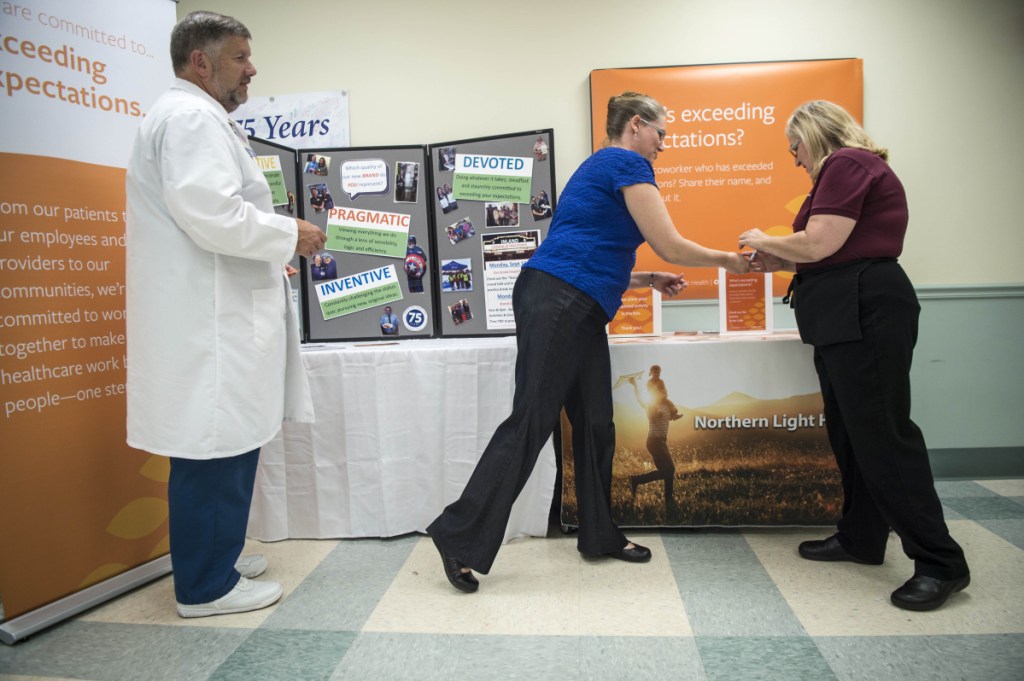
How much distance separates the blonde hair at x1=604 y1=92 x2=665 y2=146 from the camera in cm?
185

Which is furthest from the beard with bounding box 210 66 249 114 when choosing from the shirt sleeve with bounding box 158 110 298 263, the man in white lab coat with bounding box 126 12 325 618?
the shirt sleeve with bounding box 158 110 298 263

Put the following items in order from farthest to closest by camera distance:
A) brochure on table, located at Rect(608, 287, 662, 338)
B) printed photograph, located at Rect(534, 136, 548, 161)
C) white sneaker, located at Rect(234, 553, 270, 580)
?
1. brochure on table, located at Rect(608, 287, 662, 338)
2. printed photograph, located at Rect(534, 136, 548, 161)
3. white sneaker, located at Rect(234, 553, 270, 580)

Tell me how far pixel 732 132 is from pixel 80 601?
307 cm

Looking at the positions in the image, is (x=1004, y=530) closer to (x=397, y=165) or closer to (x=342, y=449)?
(x=342, y=449)

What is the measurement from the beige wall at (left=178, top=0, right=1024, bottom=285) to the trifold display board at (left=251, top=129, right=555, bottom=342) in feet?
1.84

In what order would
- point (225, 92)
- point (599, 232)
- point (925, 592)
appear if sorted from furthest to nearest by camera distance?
point (599, 232) < point (225, 92) < point (925, 592)

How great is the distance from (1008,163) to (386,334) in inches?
117

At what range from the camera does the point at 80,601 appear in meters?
1.74

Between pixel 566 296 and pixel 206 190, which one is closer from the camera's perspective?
pixel 206 190

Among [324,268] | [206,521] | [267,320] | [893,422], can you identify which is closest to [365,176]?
[324,268]

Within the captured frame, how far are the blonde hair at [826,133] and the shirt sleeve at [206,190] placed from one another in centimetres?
155

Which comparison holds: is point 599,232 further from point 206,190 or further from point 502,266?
point 206,190

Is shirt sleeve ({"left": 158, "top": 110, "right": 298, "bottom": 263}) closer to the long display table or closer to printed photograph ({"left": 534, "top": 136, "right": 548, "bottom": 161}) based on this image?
the long display table

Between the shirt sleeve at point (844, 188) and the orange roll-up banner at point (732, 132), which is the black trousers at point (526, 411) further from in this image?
the orange roll-up banner at point (732, 132)
